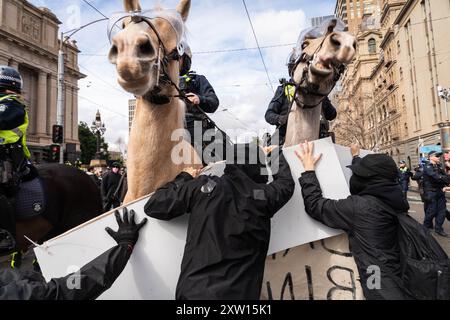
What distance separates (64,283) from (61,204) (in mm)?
2836

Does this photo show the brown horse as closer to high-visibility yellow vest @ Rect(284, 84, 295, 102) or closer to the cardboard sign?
the cardboard sign

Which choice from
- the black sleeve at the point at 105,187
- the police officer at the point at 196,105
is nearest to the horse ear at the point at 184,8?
the police officer at the point at 196,105

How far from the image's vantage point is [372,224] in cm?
→ 225

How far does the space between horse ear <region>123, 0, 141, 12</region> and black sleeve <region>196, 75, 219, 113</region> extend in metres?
1.04

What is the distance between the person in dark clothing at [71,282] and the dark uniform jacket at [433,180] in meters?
8.74

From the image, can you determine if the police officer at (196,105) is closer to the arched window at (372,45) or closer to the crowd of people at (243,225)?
the crowd of people at (243,225)

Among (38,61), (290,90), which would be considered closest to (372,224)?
(290,90)

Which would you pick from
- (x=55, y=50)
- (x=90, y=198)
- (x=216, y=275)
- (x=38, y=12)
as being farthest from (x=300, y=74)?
(x=55, y=50)

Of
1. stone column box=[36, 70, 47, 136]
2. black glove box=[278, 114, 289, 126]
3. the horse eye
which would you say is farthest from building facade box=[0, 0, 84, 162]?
the horse eye

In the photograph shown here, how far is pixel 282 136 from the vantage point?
364 cm
